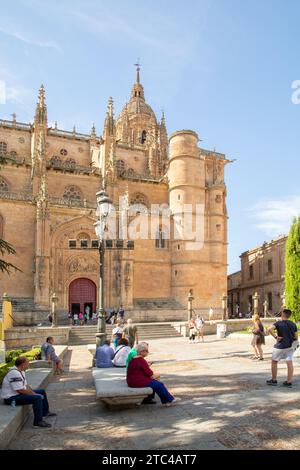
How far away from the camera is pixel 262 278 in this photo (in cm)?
4419

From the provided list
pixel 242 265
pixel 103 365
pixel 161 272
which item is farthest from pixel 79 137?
pixel 103 365

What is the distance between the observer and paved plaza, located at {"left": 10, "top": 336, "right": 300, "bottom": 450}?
5.30 m

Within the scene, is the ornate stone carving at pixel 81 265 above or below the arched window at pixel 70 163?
below

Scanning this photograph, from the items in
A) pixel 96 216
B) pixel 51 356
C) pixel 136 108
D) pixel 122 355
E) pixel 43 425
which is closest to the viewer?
pixel 43 425

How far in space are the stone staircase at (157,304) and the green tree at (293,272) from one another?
14.4 meters

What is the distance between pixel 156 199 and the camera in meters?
41.2

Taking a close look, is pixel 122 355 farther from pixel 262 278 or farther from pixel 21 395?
pixel 262 278

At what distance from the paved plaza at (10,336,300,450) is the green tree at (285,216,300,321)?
12566mm

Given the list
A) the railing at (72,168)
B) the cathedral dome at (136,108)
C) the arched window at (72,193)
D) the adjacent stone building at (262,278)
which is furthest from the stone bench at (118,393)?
the cathedral dome at (136,108)

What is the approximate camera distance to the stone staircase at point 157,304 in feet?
114

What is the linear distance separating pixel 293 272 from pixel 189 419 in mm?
18203

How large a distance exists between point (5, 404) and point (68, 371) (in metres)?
6.63

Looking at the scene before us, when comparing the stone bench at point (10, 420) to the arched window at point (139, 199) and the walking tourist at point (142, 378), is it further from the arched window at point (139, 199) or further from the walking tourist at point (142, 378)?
the arched window at point (139, 199)

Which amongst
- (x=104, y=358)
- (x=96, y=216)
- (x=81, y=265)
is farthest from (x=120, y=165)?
(x=104, y=358)
